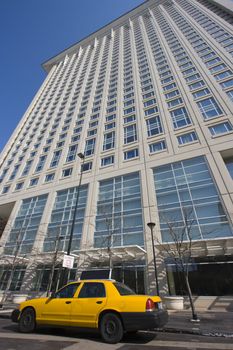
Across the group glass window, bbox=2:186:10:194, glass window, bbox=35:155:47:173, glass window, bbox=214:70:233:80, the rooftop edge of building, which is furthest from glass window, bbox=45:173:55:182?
the rooftop edge of building

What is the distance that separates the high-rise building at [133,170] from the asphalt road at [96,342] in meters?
7.46

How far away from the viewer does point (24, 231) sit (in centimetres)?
2581

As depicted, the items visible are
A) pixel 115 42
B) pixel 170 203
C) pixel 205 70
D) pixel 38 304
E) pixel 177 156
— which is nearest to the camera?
pixel 38 304

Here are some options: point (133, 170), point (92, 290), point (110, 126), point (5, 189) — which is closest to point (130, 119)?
point (110, 126)

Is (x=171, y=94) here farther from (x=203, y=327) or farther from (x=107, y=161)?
(x=203, y=327)

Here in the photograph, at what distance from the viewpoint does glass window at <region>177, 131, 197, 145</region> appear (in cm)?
2343

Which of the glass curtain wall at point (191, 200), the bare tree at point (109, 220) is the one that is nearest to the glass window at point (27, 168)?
the bare tree at point (109, 220)

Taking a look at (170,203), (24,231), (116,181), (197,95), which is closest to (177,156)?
(170,203)

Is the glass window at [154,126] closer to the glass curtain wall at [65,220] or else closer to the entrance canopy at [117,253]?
the glass curtain wall at [65,220]

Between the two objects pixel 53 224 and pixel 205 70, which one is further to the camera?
pixel 205 70

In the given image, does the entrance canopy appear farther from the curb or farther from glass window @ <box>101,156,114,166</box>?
glass window @ <box>101,156,114,166</box>

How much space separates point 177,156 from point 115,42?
5786 centimetres

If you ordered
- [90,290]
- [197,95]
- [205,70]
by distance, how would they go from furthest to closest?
[205,70] → [197,95] → [90,290]

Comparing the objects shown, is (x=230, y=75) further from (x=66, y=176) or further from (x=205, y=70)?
(x=66, y=176)
